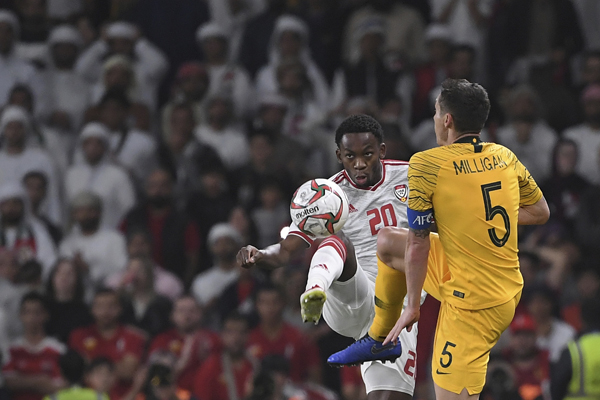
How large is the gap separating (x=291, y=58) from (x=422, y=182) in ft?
23.5

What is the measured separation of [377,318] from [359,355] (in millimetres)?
239

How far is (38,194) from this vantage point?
36.4 feet

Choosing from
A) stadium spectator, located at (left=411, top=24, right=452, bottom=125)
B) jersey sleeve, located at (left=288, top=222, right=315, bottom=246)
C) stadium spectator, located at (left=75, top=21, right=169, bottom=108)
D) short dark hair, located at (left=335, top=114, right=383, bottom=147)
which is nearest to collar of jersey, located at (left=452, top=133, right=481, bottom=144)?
short dark hair, located at (left=335, top=114, right=383, bottom=147)

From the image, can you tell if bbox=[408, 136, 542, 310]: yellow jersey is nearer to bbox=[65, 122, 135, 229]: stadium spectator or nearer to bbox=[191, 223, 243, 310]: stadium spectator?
bbox=[191, 223, 243, 310]: stadium spectator

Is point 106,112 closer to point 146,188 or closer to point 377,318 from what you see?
point 146,188

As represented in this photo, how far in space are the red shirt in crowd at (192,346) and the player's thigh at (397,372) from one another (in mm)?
3472

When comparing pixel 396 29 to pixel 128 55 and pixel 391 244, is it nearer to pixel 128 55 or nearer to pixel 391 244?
pixel 128 55

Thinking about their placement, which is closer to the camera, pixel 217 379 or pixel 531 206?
pixel 531 206

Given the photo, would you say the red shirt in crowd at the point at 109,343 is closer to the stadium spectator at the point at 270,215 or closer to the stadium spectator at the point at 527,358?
the stadium spectator at the point at 270,215

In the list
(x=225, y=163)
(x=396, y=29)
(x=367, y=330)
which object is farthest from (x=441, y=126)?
(x=396, y=29)

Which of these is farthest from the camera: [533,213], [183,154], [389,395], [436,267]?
[183,154]

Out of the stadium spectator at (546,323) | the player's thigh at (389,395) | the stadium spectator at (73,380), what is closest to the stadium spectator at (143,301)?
the stadium spectator at (73,380)

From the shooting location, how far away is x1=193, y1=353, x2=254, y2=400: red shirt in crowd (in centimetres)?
955

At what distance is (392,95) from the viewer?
38.6 feet
